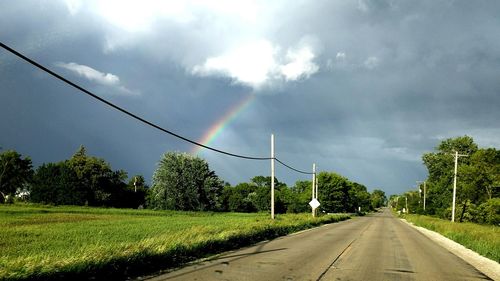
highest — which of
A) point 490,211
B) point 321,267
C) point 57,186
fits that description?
point 321,267

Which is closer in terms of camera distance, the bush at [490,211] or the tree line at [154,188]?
the bush at [490,211]

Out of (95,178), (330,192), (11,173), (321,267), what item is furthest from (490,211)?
(11,173)

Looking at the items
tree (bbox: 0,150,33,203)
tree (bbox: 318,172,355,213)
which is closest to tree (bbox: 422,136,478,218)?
tree (bbox: 318,172,355,213)

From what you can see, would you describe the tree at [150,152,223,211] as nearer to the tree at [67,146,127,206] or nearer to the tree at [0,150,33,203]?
the tree at [67,146,127,206]

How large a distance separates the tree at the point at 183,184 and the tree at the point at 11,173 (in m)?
49.0

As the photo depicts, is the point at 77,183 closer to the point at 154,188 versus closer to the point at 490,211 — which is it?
the point at 154,188

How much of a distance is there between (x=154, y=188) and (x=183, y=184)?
5290mm

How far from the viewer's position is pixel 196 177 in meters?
78.6

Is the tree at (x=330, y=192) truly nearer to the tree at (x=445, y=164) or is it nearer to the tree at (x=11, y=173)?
the tree at (x=445, y=164)

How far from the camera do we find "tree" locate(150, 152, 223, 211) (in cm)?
7650

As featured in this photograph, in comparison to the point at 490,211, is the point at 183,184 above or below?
above

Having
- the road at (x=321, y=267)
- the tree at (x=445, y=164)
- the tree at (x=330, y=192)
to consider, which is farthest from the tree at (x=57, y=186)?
the road at (x=321, y=267)

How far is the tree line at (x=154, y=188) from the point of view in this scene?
7744cm

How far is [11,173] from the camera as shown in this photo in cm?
10775
